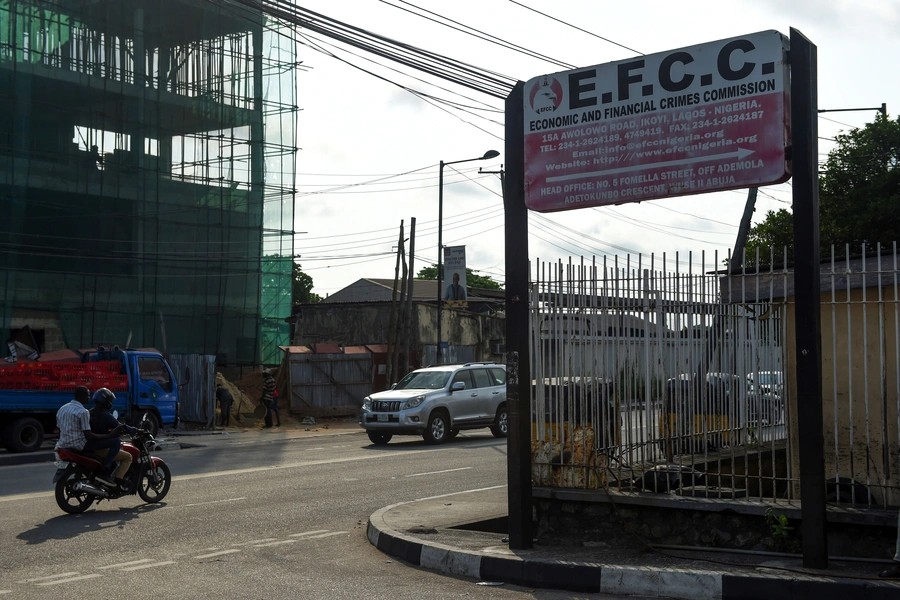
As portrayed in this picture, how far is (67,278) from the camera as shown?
35.8 meters

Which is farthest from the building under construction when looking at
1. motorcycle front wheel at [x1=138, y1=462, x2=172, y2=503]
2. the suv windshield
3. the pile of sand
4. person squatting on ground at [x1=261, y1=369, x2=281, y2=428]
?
motorcycle front wheel at [x1=138, y1=462, x2=172, y2=503]

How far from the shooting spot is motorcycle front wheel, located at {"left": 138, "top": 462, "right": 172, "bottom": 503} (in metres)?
12.2

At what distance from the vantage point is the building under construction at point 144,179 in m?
35.1

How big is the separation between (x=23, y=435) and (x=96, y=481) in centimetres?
1065

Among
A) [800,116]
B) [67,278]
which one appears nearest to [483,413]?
[800,116]

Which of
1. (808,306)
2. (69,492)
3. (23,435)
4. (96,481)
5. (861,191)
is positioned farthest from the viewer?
(861,191)

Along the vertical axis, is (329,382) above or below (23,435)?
above

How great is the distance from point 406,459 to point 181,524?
7733mm

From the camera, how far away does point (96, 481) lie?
38.1 ft

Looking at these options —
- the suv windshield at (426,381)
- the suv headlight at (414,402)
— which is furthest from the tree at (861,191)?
the suv headlight at (414,402)

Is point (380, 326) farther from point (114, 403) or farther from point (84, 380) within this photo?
point (84, 380)

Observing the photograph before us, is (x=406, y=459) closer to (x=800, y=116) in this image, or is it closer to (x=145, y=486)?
(x=145, y=486)

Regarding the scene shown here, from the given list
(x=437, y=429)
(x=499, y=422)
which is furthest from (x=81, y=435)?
(x=499, y=422)

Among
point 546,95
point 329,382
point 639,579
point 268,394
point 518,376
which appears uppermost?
point 546,95
